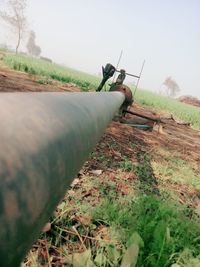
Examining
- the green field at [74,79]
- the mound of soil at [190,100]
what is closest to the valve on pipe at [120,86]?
the green field at [74,79]

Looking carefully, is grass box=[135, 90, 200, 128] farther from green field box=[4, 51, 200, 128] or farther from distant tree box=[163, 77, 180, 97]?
distant tree box=[163, 77, 180, 97]

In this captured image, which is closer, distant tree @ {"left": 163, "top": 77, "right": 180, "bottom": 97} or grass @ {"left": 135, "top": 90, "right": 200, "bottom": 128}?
grass @ {"left": 135, "top": 90, "right": 200, "bottom": 128}

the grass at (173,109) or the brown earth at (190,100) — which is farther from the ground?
the grass at (173,109)

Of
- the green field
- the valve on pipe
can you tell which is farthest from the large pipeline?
the green field

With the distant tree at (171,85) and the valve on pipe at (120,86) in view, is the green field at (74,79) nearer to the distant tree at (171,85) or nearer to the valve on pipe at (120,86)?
the valve on pipe at (120,86)

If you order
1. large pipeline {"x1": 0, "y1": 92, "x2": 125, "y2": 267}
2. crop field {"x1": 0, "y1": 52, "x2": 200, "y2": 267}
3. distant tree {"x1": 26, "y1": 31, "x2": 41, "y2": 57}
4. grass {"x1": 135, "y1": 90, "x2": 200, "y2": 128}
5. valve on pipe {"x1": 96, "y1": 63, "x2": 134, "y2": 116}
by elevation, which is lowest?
distant tree {"x1": 26, "y1": 31, "x2": 41, "y2": 57}

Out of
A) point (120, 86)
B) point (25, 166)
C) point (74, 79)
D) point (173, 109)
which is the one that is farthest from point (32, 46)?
point (25, 166)

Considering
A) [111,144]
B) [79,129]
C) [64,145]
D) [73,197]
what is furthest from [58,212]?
[111,144]

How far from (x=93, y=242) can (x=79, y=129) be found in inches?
57.1

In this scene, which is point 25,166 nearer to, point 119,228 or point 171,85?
point 119,228

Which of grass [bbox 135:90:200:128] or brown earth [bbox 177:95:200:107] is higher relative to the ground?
grass [bbox 135:90:200:128]

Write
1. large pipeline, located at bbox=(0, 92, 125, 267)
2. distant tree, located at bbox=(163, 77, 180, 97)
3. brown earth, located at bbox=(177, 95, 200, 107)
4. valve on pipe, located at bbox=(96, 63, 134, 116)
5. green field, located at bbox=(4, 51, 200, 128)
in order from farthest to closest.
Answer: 1. distant tree, located at bbox=(163, 77, 180, 97)
2. brown earth, located at bbox=(177, 95, 200, 107)
3. green field, located at bbox=(4, 51, 200, 128)
4. valve on pipe, located at bbox=(96, 63, 134, 116)
5. large pipeline, located at bbox=(0, 92, 125, 267)

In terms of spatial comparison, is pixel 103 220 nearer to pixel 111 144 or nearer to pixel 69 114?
pixel 69 114

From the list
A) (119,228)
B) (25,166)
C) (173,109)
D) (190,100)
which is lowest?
(190,100)
